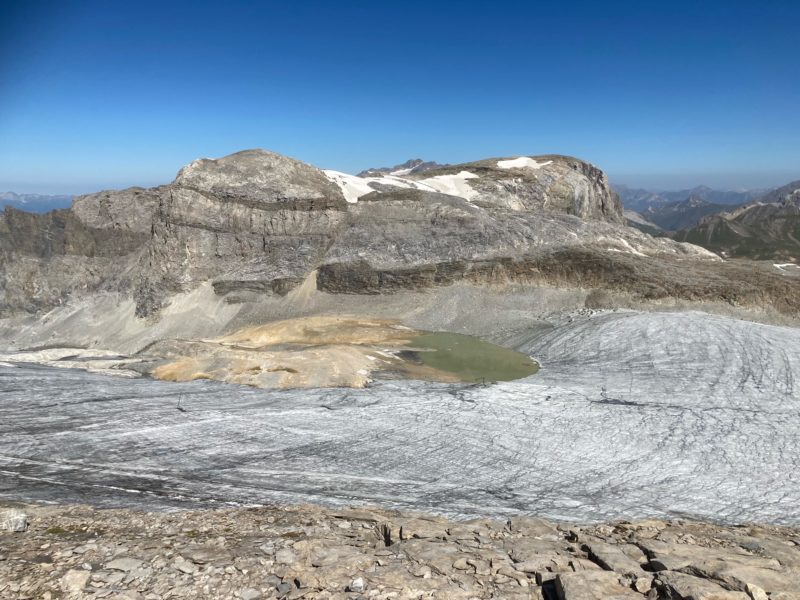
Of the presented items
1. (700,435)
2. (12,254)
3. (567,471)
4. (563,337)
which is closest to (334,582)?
(567,471)

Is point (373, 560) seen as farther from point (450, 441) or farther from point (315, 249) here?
point (315, 249)

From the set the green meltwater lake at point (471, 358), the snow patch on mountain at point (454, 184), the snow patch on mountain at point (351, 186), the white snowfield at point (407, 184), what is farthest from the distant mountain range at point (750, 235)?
the green meltwater lake at point (471, 358)

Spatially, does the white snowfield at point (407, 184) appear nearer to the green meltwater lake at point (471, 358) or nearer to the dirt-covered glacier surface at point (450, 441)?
the green meltwater lake at point (471, 358)

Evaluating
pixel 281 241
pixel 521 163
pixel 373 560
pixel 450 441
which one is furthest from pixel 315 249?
pixel 373 560

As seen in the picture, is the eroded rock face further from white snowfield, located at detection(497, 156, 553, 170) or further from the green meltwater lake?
the green meltwater lake

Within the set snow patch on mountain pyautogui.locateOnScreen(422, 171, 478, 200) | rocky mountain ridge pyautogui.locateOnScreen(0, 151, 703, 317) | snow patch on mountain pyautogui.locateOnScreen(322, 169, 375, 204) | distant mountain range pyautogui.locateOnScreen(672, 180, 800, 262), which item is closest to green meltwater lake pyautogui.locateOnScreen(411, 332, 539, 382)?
rocky mountain ridge pyautogui.locateOnScreen(0, 151, 703, 317)
